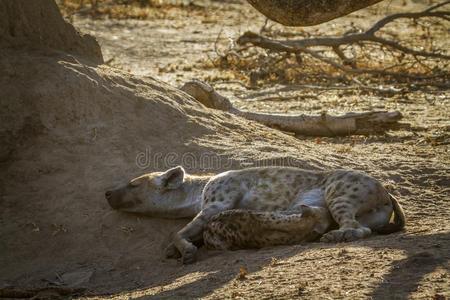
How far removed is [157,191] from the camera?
6051 mm

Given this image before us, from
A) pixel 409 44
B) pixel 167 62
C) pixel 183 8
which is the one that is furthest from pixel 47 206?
pixel 183 8

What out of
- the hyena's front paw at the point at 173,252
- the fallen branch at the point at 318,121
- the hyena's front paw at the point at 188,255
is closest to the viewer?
the hyena's front paw at the point at 188,255

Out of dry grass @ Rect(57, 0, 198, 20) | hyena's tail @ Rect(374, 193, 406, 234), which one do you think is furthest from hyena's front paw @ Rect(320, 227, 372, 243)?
dry grass @ Rect(57, 0, 198, 20)

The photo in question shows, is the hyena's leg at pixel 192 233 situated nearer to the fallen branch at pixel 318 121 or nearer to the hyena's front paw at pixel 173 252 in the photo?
the hyena's front paw at pixel 173 252

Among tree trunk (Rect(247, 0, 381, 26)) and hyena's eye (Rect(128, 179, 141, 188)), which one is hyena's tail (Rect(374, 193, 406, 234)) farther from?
hyena's eye (Rect(128, 179, 141, 188))

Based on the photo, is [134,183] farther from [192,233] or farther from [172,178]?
[192,233]

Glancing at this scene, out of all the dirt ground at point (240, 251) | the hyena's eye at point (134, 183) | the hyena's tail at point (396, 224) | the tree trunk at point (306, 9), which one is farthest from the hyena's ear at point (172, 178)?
the hyena's tail at point (396, 224)

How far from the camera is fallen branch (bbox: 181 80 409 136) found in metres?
8.58

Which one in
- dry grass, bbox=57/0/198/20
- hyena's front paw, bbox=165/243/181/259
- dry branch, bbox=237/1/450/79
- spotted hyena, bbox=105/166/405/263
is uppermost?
dry grass, bbox=57/0/198/20

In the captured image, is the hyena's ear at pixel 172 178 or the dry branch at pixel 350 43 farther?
the dry branch at pixel 350 43

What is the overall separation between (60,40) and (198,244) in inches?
92.7

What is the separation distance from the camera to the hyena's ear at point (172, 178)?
6027 mm

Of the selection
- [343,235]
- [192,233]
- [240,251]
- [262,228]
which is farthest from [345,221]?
[192,233]

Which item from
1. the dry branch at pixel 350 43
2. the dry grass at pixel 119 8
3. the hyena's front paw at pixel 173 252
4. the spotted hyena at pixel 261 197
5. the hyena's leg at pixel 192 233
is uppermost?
the dry grass at pixel 119 8
